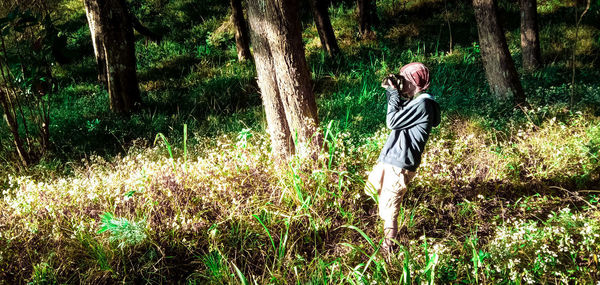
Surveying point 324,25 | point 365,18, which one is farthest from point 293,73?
point 365,18

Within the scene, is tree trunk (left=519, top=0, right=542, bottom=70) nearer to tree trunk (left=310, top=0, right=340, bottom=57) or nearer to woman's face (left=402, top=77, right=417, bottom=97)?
tree trunk (left=310, top=0, right=340, bottom=57)

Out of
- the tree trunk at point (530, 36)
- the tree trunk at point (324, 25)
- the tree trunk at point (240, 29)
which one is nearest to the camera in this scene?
the tree trunk at point (530, 36)

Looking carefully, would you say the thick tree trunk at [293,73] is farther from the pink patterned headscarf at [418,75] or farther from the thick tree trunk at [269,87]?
the pink patterned headscarf at [418,75]

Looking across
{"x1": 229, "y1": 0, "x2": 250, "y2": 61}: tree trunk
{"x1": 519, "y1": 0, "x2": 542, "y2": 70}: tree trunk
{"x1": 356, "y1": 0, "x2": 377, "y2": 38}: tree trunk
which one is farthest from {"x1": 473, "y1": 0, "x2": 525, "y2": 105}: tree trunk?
{"x1": 229, "y1": 0, "x2": 250, "y2": 61}: tree trunk

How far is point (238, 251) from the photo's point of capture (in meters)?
3.07

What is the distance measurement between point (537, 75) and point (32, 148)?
24.5 ft

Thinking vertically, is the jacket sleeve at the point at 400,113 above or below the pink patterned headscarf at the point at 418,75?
below

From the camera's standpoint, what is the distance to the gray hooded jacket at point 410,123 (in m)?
2.85

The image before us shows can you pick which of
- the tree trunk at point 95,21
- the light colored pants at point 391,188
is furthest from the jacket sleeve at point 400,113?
the tree trunk at point 95,21

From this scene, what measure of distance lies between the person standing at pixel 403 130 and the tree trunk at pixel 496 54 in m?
3.04

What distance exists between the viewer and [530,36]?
6676mm

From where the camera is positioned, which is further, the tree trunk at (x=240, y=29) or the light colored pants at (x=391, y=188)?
the tree trunk at (x=240, y=29)

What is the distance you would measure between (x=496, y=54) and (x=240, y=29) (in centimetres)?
478

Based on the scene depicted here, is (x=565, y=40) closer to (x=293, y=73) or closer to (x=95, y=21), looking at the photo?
(x=293, y=73)
